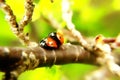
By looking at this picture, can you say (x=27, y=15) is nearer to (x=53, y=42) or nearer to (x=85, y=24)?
(x=53, y=42)

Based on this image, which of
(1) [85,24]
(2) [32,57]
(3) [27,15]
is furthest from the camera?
(1) [85,24]

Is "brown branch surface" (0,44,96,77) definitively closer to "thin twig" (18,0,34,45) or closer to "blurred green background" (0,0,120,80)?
"thin twig" (18,0,34,45)

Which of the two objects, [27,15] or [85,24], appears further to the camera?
[85,24]

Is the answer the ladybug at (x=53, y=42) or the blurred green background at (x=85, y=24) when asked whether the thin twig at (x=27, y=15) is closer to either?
the ladybug at (x=53, y=42)

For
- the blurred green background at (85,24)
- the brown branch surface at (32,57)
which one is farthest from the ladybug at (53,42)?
the blurred green background at (85,24)

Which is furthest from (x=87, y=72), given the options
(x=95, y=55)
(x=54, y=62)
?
(x=54, y=62)


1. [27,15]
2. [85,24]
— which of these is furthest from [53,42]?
[85,24]

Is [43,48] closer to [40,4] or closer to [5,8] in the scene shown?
[5,8]

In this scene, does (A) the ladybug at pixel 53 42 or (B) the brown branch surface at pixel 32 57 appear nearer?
(B) the brown branch surface at pixel 32 57
